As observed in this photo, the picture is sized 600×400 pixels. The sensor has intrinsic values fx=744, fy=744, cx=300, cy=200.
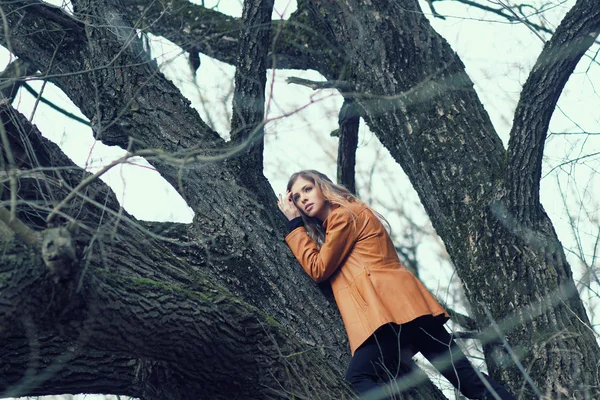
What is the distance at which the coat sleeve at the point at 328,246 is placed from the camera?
364cm

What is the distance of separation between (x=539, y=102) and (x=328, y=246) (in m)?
1.27

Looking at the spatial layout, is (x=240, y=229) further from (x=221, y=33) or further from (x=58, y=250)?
(x=221, y=33)

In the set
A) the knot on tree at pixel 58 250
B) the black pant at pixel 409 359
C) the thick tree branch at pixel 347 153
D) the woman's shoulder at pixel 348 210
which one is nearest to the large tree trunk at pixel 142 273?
the knot on tree at pixel 58 250

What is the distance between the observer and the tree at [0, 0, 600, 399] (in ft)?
8.92

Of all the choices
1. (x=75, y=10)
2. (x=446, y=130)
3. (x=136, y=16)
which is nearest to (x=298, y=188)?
(x=446, y=130)

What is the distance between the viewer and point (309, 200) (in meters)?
4.15

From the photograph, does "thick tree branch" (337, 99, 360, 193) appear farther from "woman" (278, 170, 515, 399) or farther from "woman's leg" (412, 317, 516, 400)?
"woman's leg" (412, 317, 516, 400)

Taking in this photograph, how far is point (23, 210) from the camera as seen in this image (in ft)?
9.27

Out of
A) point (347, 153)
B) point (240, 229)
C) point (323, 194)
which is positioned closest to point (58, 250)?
point (240, 229)

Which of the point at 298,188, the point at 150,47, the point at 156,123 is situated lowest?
the point at 298,188

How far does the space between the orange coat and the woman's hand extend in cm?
18

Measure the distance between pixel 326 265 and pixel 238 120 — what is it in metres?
0.93

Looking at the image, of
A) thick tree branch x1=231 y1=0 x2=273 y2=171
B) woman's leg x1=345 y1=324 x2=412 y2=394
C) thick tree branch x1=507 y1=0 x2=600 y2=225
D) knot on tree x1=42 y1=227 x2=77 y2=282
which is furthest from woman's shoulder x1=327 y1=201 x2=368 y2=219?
knot on tree x1=42 y1=227 x2=77 y2=282

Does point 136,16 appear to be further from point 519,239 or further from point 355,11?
point 519,239
